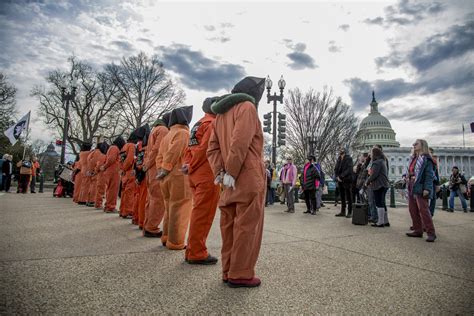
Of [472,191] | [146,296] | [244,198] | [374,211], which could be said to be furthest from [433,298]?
[472,191]

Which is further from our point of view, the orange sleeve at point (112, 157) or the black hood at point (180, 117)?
the orange sleeve at point (112, 157)

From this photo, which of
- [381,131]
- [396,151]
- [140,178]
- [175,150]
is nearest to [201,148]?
[175,150]

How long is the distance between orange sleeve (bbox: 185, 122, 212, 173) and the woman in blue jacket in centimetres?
441

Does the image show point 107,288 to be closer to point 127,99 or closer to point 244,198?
point 244,198

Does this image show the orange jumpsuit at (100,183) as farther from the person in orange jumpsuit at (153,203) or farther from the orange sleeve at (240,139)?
the orange sleeve at (240,139)

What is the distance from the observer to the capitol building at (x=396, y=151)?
111 metres

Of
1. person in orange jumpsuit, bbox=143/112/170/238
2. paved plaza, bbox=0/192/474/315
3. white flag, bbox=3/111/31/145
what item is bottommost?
paved plaza, bbox=0/192/474/315

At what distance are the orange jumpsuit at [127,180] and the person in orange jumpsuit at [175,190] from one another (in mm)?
3293

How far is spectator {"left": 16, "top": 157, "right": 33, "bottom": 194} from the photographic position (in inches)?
618

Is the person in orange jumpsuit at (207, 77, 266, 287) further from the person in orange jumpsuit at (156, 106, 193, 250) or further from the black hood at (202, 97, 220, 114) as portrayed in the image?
the person in orange jumpsuit at (156, 106, 193, 250)

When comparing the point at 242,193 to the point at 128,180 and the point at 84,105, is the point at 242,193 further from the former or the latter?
the point at 84,105

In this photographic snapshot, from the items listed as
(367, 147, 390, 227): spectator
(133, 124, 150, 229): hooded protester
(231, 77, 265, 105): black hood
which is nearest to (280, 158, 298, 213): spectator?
(367, 147, 390, 227): spectator

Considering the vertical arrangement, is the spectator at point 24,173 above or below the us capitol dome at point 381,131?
below

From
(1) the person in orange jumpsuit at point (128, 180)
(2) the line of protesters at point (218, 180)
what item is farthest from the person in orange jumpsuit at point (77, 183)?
(2) the line of protesters at point (218, 180)
